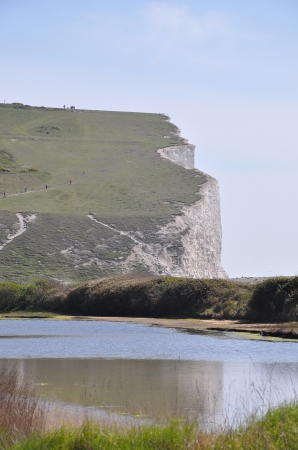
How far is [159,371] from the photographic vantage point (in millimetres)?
17891

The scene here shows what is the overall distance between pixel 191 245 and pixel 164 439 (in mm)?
78492

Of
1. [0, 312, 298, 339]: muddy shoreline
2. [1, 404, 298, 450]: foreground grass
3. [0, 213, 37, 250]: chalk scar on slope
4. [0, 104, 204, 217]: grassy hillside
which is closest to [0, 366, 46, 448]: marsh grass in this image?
[1, 404, 298, 450]: foreground grass

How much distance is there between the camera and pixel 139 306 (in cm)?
4706

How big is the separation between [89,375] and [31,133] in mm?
115209

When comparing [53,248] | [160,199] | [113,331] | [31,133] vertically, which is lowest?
[113,331]

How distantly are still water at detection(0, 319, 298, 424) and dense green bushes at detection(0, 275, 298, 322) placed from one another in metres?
5.59

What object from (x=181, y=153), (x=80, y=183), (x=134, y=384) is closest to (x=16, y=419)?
(x=134, y=384)

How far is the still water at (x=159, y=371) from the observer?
12.9 meters

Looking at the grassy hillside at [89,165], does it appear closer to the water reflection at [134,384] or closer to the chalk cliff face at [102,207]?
the chalk cliff face at [102,207]

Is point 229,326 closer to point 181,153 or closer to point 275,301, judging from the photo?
point 275,301

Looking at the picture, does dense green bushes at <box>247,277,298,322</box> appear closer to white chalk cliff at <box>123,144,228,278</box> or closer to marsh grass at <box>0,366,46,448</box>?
marsh grass at <box>0,366,46,448</box>

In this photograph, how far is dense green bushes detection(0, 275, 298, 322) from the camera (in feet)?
114

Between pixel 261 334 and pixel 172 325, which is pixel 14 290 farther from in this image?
pixel 261 334

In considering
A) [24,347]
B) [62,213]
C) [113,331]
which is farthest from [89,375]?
A: [62,213]
